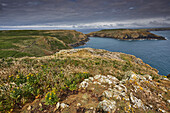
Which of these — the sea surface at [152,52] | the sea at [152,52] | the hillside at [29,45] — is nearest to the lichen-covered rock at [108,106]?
the sea at [152,52]

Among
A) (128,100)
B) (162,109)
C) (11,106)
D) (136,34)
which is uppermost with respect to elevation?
(136,34)

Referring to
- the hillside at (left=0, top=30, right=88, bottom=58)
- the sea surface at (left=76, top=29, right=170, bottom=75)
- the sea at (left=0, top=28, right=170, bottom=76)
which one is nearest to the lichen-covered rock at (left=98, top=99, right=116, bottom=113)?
the sea at (left=0, top=28, right=170, bottom=76)

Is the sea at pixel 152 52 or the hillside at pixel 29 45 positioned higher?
the hillside at pixel 29 45

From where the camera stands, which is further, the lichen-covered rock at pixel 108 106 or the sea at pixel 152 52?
the sea at pixel 152 52

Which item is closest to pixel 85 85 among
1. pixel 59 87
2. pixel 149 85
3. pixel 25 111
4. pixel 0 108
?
pixel 59 87

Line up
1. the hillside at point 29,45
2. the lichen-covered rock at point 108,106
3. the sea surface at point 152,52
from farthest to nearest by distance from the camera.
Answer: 1. the hillside at point 29,45
2. the sea surface at point 152,52
3. the lichen-covered rock at point 108,106

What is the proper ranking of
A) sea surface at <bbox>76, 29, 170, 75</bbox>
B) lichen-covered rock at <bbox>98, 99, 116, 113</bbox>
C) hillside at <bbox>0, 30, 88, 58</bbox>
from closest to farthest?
lichen-covered rock at <bbox>98, 99, 116, 113</bbox>
sea surface at <bbox>76, 29, 170, 75</bbox>
hillside at <bbox>0, 30, 88, 58</bbox>

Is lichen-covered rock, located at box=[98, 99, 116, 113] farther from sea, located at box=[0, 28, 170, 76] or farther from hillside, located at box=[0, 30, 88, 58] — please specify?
hillside, located at box=[0, 30, 88, 58]

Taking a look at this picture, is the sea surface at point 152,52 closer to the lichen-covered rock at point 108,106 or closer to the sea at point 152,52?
the sea at point 152,52

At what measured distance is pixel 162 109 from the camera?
499 cm

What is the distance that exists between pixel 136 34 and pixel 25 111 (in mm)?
199455

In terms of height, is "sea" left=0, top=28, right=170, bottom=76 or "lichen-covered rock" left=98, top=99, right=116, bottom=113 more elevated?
"lichen-covered rock" left=98, top=99, right=116, bottom=113

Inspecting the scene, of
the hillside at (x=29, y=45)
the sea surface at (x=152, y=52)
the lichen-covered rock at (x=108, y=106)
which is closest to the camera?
the lichen-covered rock at (x=108, y=106)

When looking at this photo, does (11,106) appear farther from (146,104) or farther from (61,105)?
(146,104)
